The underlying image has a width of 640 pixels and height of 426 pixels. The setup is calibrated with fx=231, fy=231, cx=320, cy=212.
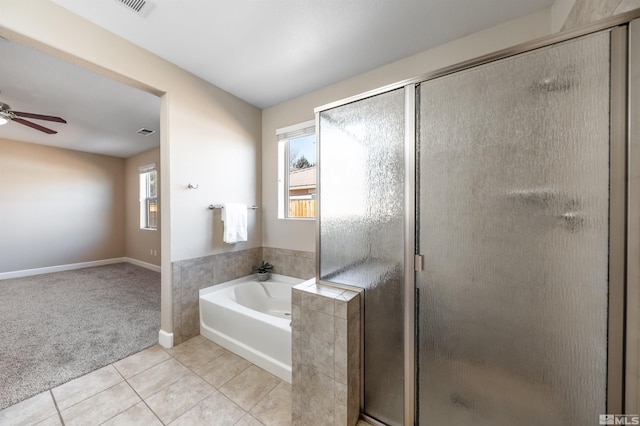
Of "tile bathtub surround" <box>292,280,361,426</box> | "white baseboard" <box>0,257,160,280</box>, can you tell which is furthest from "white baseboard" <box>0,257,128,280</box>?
"tile bathtub surround" <box>292,280,361,426</box>

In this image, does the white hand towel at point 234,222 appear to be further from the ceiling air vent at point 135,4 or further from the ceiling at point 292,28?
the ceiling air vent at point 135,4

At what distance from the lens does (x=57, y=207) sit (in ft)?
14.7

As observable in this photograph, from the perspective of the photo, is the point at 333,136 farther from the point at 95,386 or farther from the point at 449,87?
the point at 95,386

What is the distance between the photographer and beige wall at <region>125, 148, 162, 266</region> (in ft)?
15.3

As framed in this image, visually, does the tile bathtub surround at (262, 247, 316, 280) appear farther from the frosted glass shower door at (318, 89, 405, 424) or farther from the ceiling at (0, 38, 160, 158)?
the ceiling at (0, 38, 160, 158)

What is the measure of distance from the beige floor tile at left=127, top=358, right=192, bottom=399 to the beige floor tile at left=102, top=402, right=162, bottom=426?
109 millimetres

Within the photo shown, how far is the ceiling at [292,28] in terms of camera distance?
1.46 m

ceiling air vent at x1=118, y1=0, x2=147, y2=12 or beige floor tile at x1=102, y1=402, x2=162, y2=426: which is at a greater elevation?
ceiling air vent at x1=118, y1=0, x2=147, y2=12

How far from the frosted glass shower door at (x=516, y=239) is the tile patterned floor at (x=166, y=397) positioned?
1.01 meters

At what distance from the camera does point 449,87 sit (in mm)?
1064

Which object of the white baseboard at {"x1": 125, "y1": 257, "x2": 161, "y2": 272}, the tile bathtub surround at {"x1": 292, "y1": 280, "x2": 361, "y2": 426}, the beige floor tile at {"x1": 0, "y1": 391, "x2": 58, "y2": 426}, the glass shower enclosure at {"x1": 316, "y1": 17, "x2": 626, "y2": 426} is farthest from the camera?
the white baseboard at {"x1": 125, "y1": 257, "x2": 161, "y2": 272}

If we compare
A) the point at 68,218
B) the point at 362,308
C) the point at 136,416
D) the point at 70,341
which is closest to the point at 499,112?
the point at 362,308

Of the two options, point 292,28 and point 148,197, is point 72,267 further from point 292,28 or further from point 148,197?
point 292,28

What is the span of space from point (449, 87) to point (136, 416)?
247cm
